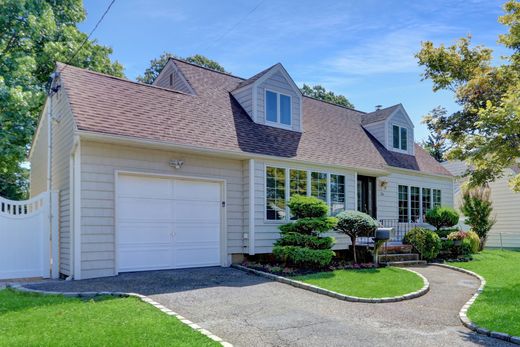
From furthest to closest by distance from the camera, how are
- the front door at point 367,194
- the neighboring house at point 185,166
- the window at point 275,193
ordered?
the front door at point 367,194
the window at point 275,193
the neighboring house at point 185,166

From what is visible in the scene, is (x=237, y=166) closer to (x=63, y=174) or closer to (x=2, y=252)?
(x=63, y=174)

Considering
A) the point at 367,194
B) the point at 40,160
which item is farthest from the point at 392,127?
the point at 40,160

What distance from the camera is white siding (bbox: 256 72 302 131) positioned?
1348 cm

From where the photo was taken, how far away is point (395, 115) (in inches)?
725

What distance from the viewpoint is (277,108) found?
13961 millimetres

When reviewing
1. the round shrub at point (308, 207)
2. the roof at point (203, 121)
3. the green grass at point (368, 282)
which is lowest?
the green grass at point (368, 282)

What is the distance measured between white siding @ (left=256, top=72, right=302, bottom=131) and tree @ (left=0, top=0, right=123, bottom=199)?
6.52 m

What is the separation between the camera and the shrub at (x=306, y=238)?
10828 millimetres

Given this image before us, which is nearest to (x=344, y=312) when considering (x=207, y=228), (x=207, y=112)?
(x=207, y=228)

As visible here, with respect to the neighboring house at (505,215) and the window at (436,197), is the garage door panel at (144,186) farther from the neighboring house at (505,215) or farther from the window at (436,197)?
the neighboring house at (505,215)

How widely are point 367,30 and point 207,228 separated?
662 centimetres

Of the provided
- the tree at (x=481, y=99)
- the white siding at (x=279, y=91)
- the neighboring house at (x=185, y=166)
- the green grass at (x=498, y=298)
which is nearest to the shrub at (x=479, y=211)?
the green grass at (x=498, y=298)

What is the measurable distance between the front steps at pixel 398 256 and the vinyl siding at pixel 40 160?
36.1 feet

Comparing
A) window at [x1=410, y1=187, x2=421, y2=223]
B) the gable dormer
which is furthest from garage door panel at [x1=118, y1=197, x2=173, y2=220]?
window at [x1=410, y1=187, x2=421, y2=223]
